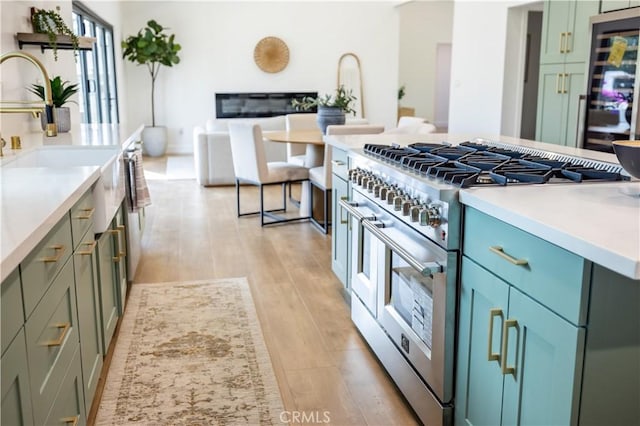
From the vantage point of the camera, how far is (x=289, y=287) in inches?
142

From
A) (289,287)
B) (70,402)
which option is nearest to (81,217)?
(70,402)

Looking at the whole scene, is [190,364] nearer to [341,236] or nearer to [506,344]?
[341,236]

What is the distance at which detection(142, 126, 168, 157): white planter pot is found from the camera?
9812mm

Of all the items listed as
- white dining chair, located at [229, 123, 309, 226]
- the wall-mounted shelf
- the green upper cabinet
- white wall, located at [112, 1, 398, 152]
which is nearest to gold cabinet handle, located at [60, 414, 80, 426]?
the wall-mounted shelf

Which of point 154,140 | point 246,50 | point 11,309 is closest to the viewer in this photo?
point 11,309

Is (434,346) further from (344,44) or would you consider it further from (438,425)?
(344,44)

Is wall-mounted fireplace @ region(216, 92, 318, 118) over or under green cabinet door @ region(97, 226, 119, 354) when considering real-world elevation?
over

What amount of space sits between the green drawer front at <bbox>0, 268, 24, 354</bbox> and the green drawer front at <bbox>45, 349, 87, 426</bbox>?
36 centimetres

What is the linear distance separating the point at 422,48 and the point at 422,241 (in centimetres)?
1216

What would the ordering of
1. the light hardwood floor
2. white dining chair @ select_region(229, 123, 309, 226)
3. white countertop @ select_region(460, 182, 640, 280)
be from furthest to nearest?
1. white dining chair @ select_region(229, 123, 309, 226)
2. the light hardwood floor
3. white countertop @ select_region(460, 182, 640, 280)

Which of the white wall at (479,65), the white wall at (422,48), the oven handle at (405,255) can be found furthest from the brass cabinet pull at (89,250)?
the white wall at (422,48)

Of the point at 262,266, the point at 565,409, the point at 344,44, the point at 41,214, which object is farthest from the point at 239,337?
the point at 344,44

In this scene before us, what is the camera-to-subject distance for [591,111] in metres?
4.89

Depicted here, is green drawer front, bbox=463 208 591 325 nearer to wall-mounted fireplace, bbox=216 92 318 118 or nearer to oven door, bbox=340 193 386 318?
oven door, bbox=340 193 386 318
